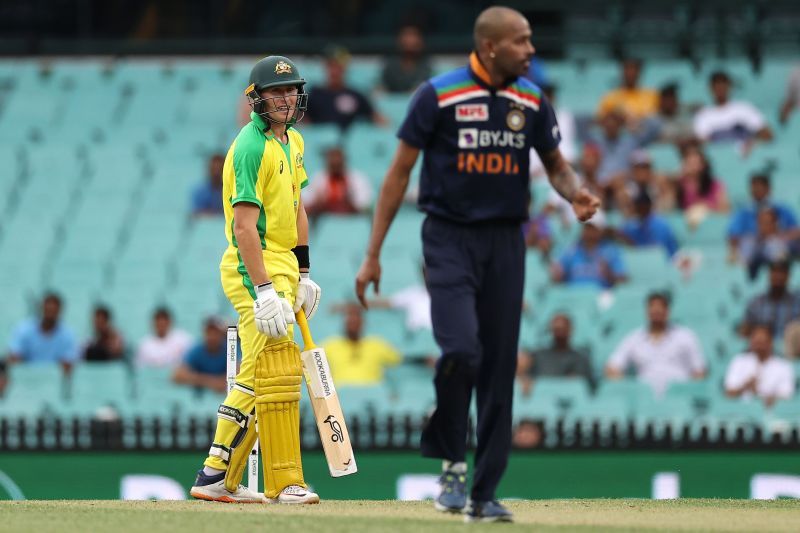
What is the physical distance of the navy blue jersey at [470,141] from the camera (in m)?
6.89

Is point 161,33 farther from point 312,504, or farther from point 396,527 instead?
point 396,527

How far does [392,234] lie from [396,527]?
9123mm

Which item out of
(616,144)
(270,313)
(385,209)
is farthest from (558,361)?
(385,209)

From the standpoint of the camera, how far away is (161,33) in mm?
21156

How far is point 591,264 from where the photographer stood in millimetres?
14539

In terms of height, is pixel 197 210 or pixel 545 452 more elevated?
pixel 197 210

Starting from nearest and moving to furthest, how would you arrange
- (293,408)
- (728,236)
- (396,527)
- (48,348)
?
(396,527) → (293,408) → (48,348) → (728,236)

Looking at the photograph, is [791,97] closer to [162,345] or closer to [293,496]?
[162,345]

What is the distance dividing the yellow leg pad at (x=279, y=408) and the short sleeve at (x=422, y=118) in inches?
53.4

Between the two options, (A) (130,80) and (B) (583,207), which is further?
(A) (130,80)

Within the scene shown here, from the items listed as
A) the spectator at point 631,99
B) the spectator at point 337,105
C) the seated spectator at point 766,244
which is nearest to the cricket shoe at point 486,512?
the seated spectator at point 766,244

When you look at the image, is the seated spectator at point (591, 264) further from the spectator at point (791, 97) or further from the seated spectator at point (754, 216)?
the spectator at point (791, 97)

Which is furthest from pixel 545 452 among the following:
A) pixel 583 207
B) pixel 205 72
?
pixel 205 72

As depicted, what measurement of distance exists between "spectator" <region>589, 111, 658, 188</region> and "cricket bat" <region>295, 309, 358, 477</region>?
332 inches
